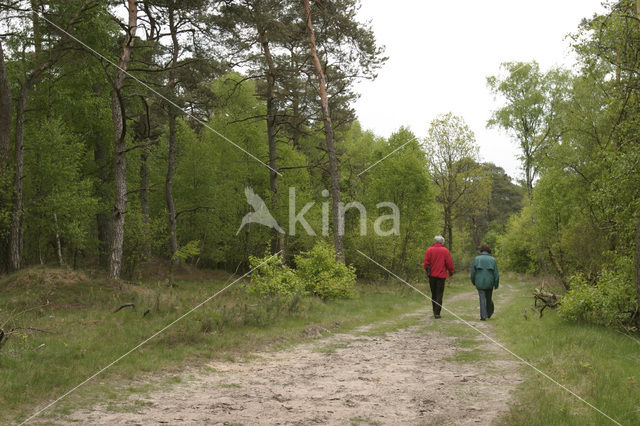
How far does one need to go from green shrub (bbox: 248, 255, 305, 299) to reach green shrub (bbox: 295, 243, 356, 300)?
1.49 meters

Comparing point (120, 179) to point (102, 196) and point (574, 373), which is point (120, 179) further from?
point (574, 373)

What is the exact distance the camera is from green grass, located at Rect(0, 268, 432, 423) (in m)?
5.48

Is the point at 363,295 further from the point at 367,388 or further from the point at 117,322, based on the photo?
the point at 367,388

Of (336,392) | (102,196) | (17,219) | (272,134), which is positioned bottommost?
(336,392)

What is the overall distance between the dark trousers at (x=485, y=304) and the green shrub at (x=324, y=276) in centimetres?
488

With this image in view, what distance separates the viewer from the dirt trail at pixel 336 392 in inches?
178

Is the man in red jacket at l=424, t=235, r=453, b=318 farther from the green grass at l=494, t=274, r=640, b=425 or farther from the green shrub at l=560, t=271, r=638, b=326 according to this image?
the green shrub at l=560, t=271, r=638, b=326

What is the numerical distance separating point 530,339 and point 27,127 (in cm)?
2022

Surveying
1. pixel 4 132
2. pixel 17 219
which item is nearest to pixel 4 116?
pixel 4 132

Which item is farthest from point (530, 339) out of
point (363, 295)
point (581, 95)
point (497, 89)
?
point (497, 89)

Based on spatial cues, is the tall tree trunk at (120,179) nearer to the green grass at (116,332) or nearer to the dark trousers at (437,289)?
the green grass at (116,332)

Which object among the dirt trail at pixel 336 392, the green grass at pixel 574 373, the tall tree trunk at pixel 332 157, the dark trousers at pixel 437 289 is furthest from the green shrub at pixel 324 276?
the dirt trail at pixel 336 392

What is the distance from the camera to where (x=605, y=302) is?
8.73 meters

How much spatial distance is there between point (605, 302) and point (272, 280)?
774 centimetres
